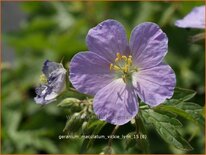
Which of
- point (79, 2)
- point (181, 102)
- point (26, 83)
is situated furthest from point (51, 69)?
point (79, 2)

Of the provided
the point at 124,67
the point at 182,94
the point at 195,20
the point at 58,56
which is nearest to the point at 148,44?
the point at 124,67

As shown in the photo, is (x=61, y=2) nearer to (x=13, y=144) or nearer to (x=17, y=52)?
(x=17, y=52)

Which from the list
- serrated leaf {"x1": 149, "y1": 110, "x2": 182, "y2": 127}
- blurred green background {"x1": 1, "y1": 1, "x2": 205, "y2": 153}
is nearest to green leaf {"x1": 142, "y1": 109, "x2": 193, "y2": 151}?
serrated leaf {"x1": 149, "y1": 110, "x2": 182, "y2": 127}

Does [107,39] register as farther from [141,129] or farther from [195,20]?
[195,20]

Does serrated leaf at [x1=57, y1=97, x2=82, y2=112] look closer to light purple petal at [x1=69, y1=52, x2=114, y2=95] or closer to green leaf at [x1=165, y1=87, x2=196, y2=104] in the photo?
light purple petal at [x1=69, y1=52, x2=114, y2=95]

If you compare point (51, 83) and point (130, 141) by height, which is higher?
point (51, 83)

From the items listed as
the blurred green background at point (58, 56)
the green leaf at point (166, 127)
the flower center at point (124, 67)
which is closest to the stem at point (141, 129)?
the green leaf at point (166, 127)
